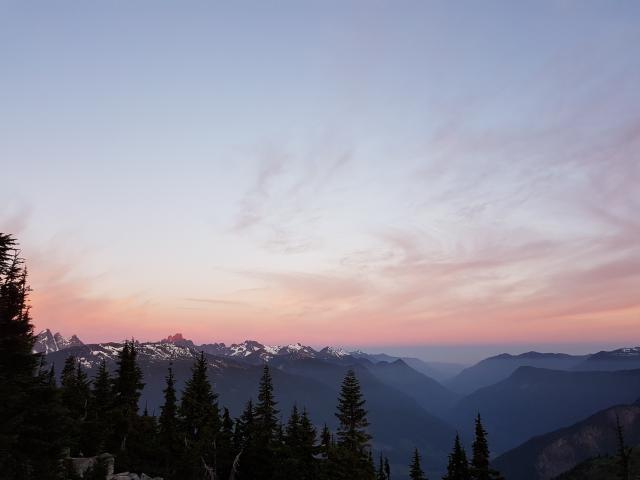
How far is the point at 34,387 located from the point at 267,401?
42.9 metres

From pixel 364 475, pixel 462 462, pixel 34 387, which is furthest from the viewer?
pixel 462 462

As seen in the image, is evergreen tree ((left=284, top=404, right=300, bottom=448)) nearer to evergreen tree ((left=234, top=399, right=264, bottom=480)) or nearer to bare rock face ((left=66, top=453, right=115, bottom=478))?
evergreen tree ((left=234, top=399, right=264, bottom=480))

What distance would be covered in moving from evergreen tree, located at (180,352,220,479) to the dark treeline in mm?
121

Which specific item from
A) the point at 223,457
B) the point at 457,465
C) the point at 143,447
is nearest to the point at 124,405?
the point at 143,447

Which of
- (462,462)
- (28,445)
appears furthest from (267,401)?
(28,445)

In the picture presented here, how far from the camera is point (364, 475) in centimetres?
4941

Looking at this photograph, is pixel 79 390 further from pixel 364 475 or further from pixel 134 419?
pixel 364 475

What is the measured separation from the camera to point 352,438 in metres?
51.5

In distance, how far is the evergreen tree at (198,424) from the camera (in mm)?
56844

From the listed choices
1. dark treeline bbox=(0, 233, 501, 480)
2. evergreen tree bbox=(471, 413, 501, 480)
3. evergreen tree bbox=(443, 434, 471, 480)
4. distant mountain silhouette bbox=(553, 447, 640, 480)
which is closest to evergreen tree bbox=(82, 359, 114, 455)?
dark treeline bbox=(0, 233, 501, 480)

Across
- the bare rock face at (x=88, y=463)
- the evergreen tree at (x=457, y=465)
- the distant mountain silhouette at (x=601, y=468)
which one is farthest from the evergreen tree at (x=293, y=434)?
the distant mountain silhouette at (x=601, y=468)

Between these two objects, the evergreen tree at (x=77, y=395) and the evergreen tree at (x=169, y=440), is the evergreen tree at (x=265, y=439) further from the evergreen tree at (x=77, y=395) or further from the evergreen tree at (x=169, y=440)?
the evergreen tree at (x=77, y=395)

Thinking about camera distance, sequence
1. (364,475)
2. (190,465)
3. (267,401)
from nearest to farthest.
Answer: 1. (364,475)
2. (190,465)
3. (267,401)

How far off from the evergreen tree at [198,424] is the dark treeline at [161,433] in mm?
121
